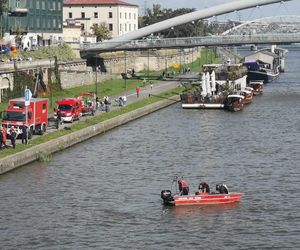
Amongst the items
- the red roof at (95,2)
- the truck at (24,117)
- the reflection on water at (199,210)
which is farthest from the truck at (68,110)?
the red roof at (95,2)

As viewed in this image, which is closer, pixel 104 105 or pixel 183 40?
pixel 104 105

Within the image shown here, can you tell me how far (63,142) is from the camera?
61.3 metres

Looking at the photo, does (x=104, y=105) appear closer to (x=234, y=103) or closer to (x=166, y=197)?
(x=234, y=103)

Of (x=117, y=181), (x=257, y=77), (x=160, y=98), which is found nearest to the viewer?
(x=117, y=181)

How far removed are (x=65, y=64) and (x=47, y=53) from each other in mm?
3786

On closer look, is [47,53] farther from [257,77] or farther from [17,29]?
[257,77]

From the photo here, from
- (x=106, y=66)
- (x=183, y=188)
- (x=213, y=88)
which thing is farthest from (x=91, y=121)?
(x=106, y=66)

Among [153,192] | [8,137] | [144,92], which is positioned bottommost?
[144,92]

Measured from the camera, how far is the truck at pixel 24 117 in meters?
59.7

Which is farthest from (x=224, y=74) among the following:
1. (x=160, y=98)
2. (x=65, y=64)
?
(x=65, y=64)

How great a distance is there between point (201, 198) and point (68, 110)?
2845cm

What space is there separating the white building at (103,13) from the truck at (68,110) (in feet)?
346

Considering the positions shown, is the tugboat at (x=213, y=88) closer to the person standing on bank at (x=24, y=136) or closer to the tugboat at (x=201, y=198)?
the person standing on bank at (x=24, y=136)

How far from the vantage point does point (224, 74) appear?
105 metres
